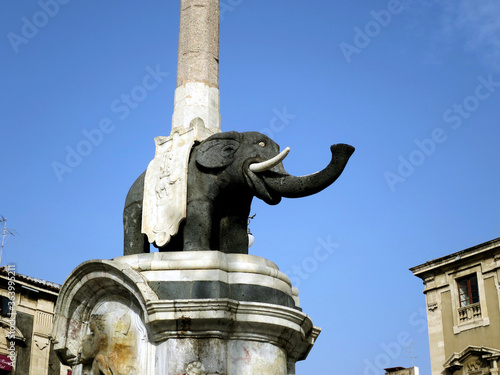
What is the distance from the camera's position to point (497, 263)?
30297mm

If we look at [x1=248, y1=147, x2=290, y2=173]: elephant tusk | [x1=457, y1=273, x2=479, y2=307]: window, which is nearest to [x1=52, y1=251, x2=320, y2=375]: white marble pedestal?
[x1=248, y1=147, x2=290, y2=173]: elephant tusk

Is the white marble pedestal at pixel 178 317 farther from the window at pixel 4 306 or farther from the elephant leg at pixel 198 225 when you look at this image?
the window at pixel 4 306

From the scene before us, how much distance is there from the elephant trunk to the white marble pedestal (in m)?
1.08

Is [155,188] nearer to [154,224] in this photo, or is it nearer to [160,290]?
[154,224]

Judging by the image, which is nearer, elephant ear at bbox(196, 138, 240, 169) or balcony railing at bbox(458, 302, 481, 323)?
elephant ear at bbox(196, 138, 240, 169)

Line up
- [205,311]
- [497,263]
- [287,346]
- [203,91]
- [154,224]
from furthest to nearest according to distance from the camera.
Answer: [497,263] → [203,91] → [154,224] → [287,346] → [205,311]

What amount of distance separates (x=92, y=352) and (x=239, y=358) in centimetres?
198

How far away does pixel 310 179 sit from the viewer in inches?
448

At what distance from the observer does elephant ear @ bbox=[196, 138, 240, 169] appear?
11.7m

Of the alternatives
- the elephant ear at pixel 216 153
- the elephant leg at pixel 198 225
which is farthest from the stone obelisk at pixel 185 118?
the elephant ear at pixel 216 153

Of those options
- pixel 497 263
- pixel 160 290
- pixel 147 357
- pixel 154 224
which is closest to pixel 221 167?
pixel 154 224

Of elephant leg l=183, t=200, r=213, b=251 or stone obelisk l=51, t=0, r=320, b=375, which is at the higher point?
elephant leg l=183, t=200, r=213, b=251
